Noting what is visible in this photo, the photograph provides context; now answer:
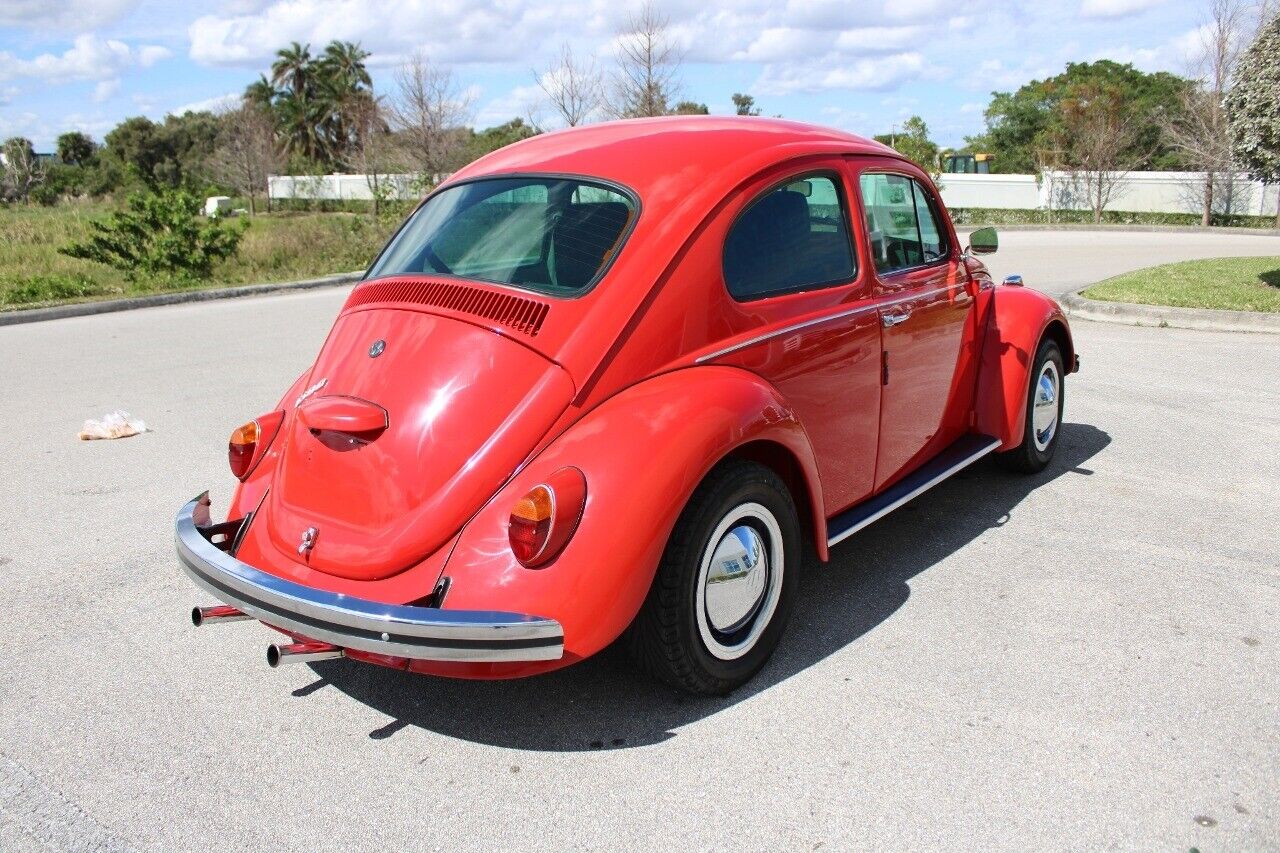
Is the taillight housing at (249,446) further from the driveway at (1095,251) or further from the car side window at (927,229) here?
the driveway at (1095,251)

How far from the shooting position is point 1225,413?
7004mm

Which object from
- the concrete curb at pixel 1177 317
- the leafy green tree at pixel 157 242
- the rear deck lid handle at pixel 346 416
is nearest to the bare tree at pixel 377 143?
the leafy green tree at pixel 157 242

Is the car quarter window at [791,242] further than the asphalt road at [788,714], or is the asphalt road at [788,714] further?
the car quarter window at [791,242]

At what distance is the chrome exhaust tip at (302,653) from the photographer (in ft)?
9.84

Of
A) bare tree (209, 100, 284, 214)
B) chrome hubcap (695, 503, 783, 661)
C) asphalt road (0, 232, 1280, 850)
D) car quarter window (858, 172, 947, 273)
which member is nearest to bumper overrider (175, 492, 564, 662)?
asphalt road (0, 232, 1280, 850)

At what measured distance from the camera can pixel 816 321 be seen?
3807 millimetres

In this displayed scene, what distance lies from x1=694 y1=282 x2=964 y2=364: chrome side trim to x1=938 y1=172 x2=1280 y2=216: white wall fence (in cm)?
3154

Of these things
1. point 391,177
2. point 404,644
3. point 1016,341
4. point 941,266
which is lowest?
point 404,644

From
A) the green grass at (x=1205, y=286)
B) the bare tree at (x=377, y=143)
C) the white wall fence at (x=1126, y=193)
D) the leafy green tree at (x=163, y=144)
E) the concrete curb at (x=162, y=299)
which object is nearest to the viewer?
the green grass at (x=1205, y=286)

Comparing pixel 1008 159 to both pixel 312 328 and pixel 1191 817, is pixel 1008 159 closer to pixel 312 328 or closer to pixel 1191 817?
pixel 312 328

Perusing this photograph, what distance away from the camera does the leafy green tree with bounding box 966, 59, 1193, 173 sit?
4131cm

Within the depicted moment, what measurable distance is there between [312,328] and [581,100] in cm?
2037

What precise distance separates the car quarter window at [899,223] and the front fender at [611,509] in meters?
1.42

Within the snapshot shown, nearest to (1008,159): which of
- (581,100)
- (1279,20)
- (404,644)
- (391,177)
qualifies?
(581,100)
